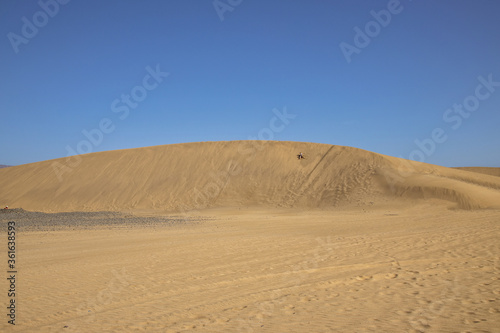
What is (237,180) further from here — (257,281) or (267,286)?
(267,286)

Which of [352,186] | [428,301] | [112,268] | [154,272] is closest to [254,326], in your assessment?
[428,301]

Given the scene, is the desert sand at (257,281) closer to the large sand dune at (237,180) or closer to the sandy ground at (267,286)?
the sandy ground at (267,286)

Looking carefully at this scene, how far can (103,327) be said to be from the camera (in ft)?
15.4

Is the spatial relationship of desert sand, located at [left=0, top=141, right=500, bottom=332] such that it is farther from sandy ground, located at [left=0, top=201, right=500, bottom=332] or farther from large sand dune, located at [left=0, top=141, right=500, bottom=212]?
large sand dune, located at [left=0, top=141, right=500, bottom=212]

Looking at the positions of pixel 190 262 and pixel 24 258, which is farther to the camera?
pixel 24 258

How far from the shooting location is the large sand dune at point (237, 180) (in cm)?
2986

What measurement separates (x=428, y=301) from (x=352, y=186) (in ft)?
91.9

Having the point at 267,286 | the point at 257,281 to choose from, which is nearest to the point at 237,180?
the point at 257,281

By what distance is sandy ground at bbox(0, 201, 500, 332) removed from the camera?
4.68 m

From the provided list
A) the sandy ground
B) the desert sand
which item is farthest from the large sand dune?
the sandy ground

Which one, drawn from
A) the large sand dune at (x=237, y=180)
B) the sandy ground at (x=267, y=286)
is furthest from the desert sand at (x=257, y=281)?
the large sand dune at (x=237, y=180)

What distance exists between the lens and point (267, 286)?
6418 millimetres

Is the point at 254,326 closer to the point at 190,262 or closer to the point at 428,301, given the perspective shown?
the point at 428,301

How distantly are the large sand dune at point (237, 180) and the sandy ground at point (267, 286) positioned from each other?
19077 millimetres
